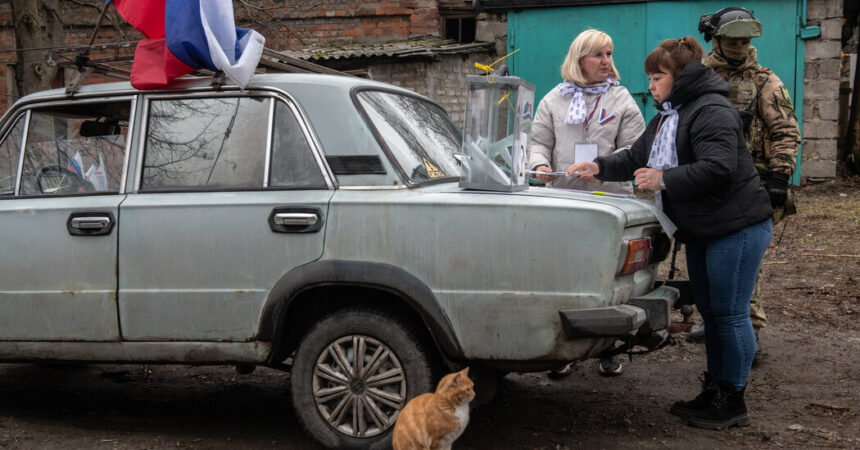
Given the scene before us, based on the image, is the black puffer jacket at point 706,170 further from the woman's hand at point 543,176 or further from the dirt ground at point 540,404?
the dirt ground at point 540,404

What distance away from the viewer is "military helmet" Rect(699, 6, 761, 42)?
Answer: 5.02 m

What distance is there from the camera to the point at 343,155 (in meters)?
3.95

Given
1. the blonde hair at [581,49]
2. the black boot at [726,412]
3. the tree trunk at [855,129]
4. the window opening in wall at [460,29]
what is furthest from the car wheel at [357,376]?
the tree trunk at [855,129]

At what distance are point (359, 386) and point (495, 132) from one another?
1307 mm

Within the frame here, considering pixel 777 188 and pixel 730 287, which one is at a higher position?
pixel 777 188

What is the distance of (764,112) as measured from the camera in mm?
5273

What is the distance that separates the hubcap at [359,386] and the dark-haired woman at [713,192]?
1479mm

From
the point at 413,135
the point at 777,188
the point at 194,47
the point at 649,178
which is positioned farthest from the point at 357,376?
the point at 777,188

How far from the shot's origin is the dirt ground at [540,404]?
4254mm

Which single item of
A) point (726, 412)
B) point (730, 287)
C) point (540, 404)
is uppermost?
point (730, 287)

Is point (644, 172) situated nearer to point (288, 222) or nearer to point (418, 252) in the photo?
point (418, 252)

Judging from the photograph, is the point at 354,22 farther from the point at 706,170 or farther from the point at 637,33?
the point at 706,170

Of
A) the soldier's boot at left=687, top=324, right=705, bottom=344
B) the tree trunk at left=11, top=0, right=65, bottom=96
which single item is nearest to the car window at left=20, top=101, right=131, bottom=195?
the soldier's boot at left=687, top=324, right=705, bottom=344

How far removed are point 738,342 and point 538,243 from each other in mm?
1377
